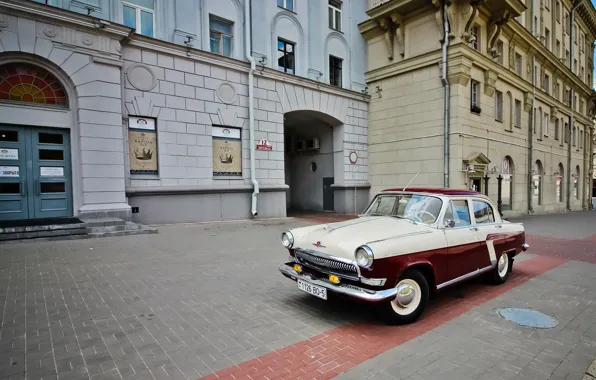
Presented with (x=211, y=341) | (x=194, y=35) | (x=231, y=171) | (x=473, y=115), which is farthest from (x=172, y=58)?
(x=473, y=115)

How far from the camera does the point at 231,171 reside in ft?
45.6

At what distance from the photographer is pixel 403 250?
3822 mm

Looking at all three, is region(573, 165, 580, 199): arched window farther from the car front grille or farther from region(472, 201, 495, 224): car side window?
the car front grille

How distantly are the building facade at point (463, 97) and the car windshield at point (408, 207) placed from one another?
38.5 ft

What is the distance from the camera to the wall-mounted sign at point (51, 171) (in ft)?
33.1

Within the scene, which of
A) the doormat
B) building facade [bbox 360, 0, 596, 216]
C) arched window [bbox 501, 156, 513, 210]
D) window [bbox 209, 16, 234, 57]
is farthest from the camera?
arched window [bbox 501, 156, 513, 210]

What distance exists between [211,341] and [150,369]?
670 mm

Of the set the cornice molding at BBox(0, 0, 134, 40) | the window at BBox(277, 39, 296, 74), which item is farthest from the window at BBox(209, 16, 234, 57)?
the cornice molding at BBox(0, 0, 134, 40)

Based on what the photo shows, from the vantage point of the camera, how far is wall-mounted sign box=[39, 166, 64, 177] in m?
10.1

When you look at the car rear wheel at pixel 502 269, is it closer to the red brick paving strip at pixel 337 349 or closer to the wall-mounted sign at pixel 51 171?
the red brick paving strip at pixel 337 349

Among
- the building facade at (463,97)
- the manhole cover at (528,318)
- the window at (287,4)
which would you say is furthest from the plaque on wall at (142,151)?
the building facade at (463,97)

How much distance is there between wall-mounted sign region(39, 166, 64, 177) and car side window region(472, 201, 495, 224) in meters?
11.7

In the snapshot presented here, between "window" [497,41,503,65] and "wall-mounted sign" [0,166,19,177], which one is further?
"window" [497,41,503,65]

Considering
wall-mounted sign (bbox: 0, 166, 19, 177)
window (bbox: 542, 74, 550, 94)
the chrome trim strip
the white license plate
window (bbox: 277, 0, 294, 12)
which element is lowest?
the chrome trim strip
